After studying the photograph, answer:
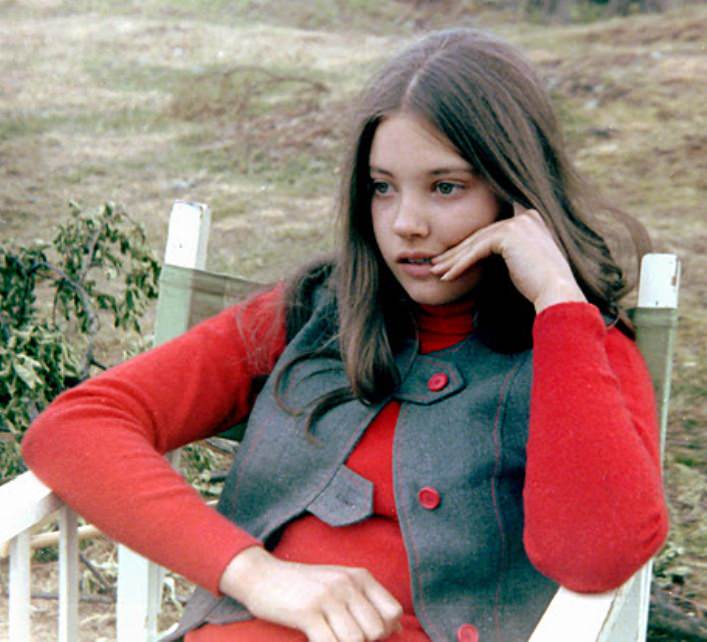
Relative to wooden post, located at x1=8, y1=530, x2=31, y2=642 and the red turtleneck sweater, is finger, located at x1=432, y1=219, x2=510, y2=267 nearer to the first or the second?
the red turtleneck sweater

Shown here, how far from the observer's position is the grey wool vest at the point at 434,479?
177cm

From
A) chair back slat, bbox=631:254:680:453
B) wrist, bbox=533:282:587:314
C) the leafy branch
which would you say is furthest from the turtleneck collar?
the leafy branch

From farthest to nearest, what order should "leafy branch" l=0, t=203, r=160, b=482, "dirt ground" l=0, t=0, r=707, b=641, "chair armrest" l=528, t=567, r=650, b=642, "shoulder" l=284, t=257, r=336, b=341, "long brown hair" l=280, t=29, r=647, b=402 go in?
"dirt ground" l=0, t=0, r=707, b=641
"leafy branch" l=0, t=203, r=160, b=482
"shoulder" l=284, t=257, r=336, b=341
"long brown hair" l=280, t=29, r=647, b=402
"chair armrest" l=528, t=567, r=650, b=642

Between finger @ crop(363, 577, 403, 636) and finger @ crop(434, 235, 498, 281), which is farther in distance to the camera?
finger @ crop(434, 235, 498, 281)

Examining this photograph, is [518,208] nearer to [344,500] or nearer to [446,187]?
[446,187]

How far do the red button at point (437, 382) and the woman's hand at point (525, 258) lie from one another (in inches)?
6.9

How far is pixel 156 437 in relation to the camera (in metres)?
1.96

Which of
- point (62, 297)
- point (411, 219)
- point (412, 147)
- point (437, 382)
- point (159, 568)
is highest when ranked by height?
point (412, 147)

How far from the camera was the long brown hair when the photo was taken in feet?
5.92

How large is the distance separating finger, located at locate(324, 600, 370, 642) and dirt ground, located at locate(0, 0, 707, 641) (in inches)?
62.7

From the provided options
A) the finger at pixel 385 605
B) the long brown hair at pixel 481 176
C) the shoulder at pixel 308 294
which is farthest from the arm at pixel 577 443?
the shoulder at pixel 308 294

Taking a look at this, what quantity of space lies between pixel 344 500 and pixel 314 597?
0.82ft

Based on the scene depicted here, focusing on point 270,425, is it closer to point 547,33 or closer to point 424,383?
point 424,383

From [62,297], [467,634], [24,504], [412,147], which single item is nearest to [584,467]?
[467,634]
